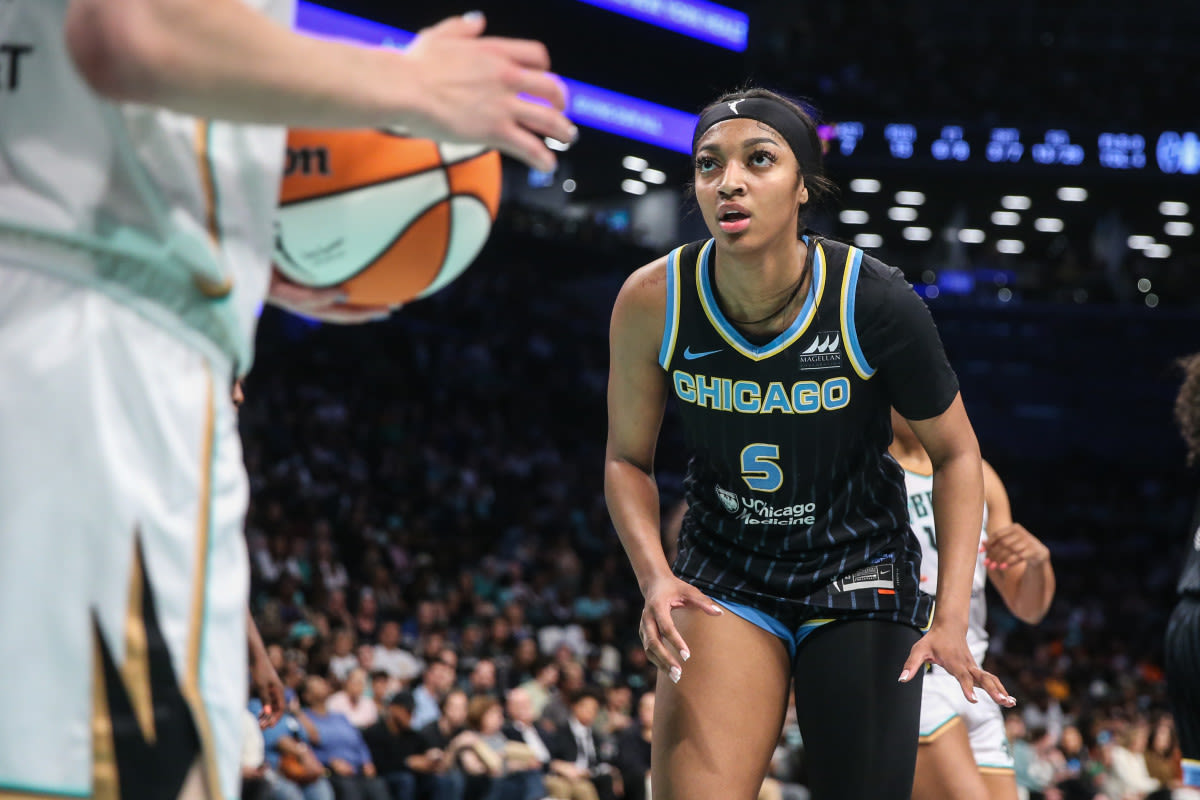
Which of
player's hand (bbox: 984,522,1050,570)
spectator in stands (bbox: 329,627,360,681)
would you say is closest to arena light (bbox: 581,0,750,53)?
spectator in stands (bbox: 329,627,360,681)

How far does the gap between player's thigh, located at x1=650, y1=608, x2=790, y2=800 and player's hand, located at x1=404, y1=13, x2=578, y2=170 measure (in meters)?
1.75

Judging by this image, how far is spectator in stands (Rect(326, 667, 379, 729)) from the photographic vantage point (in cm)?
1010

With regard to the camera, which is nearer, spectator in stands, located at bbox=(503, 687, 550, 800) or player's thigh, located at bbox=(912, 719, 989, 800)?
player's thigh, located at bbox=(912, 719, 989, 800)

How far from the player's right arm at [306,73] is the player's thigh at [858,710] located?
5.97ft

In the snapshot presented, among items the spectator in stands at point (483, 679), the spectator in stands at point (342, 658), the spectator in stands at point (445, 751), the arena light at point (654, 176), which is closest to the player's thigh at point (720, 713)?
the spectator in stands at point (445, 751)

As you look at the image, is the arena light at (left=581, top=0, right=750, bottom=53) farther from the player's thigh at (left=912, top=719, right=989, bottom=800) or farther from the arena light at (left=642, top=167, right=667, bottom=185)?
the player's thigh at (left=912, top=719, right=989, bottom=800)

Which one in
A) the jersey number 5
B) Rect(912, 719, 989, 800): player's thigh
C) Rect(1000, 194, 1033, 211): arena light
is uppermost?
Rect(1000, 194, 1033, 211): arena light

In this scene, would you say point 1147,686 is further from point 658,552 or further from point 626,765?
point 658,552

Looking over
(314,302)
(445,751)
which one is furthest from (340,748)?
(314,302)

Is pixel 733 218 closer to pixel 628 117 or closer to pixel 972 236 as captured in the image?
pixel 628 117

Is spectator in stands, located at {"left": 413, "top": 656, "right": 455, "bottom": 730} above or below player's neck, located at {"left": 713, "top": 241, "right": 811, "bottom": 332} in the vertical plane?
below

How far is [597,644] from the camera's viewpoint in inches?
579

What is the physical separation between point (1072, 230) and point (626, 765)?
22.5 meters

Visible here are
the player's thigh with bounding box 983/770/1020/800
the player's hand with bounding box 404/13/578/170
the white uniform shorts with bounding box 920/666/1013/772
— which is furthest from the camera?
the player's thigh with bounding box 983/770/1020/800
